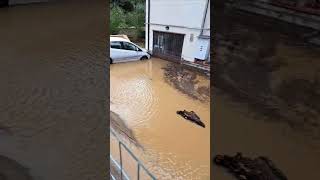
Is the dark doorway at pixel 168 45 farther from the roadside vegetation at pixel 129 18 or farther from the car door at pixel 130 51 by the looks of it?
the roadside vegetation at pixel 129 18

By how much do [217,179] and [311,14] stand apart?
0.49 m

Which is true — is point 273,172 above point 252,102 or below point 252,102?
below

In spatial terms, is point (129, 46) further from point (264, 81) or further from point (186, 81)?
point (264, 81)

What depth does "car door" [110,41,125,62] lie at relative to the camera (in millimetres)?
3783

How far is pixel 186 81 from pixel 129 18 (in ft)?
5.22

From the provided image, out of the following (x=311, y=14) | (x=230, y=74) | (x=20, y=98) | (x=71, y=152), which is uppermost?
(x=311, y=14)

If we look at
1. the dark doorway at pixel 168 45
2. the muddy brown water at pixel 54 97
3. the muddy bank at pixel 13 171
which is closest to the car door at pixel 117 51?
the dark doorway at pixel 168 45

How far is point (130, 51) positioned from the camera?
388 centimetres

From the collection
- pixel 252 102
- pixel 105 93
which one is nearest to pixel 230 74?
pixel 252 102

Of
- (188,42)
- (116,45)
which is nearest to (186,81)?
(188,42)

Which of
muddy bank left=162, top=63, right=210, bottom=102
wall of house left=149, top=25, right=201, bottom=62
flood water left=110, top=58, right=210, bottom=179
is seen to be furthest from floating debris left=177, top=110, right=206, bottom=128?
wall of house left=149, top=25, right=201, bottom=62

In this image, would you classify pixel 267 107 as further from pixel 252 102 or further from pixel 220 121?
pixel 220 121

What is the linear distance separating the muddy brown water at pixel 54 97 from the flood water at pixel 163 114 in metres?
0.37

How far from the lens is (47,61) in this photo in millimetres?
2172
